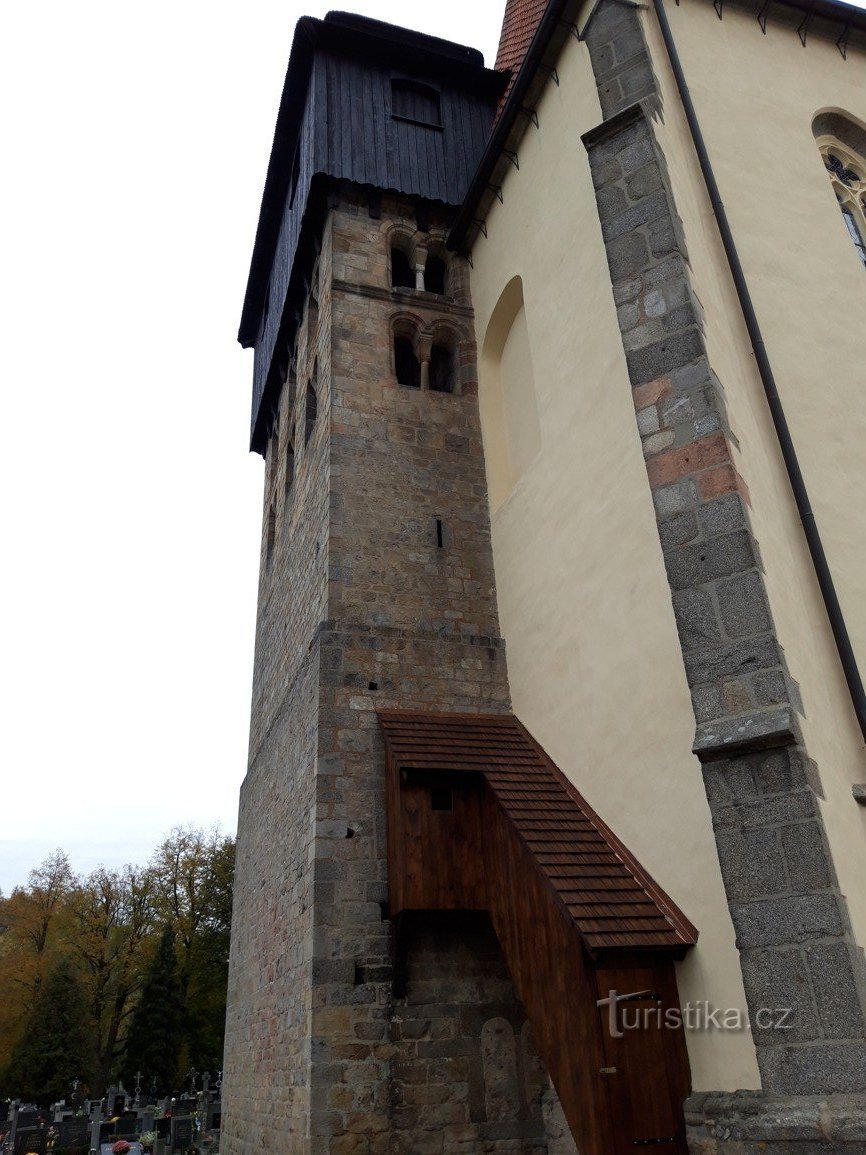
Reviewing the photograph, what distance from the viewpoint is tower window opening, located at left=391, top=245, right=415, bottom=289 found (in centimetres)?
1149

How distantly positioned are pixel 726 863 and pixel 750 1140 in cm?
128

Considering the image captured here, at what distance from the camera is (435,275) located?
1167cm

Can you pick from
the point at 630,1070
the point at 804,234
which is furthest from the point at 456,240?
the point at 630,1070

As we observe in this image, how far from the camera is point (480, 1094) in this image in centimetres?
662

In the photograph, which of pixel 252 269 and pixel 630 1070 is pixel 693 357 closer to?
pixel 630 1070

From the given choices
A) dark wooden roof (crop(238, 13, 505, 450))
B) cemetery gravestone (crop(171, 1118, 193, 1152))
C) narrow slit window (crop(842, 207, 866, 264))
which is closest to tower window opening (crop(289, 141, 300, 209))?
dark wooden roof (crop(238, 13, 505, 450))

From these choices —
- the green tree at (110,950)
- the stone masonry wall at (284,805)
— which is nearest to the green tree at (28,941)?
the green tree at (110,950)

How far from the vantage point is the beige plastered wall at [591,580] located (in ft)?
17.4

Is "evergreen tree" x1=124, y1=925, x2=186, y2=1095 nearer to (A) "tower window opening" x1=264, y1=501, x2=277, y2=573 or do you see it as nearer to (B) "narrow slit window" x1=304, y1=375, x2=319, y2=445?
(A) "tower window opening" x1=264, y1=501, x2=277, y2=573

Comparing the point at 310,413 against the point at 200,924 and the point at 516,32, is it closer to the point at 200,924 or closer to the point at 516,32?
the point at 516,32

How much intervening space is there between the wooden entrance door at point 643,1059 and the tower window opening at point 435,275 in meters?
8.87

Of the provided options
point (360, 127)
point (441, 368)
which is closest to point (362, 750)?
point (441, 368)

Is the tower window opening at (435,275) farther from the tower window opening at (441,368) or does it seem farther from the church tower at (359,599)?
the tower window opening at (441,368)

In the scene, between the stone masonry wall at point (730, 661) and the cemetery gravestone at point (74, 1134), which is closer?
the stone masonry wall at point (730, 661)
